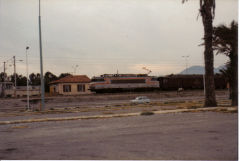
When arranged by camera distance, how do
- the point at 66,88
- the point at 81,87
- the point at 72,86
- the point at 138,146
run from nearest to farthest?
the point at 138,146, the point at 66,88, the point at 72,86, the point at 81,87

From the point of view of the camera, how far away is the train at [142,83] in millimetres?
51125

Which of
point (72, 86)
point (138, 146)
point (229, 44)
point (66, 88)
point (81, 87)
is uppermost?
point (229, 44)

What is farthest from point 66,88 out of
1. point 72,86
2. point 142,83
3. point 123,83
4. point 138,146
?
point 138,146

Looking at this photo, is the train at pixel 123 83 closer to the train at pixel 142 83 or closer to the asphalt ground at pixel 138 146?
the train at pixel 142 83

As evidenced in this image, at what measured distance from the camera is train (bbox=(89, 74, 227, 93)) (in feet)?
168

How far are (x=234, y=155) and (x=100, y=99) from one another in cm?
3676

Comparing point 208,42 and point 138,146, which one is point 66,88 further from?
point 138,146

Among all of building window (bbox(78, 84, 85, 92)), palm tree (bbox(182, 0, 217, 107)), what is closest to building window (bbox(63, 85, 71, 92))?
building window (bbox(78, 84, 85, 92))

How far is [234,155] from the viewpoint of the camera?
286 inches

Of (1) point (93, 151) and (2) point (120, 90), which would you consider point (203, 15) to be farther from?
(2) point (120, 90)

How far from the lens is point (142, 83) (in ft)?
177

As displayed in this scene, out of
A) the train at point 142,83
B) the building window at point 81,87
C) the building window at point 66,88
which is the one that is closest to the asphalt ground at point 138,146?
the train at point 142,83

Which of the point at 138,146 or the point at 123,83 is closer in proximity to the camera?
the point at 138,146

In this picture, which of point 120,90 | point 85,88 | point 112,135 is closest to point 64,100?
point 120,90
